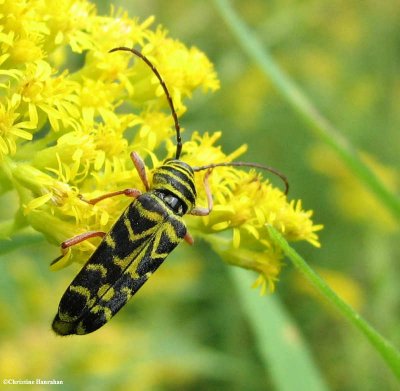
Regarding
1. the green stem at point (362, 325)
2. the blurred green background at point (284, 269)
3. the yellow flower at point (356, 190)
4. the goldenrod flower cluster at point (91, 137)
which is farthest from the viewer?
the yellow flower at point (356, 190)

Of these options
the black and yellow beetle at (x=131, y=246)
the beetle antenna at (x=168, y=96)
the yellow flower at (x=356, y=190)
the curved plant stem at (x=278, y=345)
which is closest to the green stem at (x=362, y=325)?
the black and yellow beetle at (x=131, y=246)

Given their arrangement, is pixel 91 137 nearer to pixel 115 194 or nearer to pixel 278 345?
pixel 115 194

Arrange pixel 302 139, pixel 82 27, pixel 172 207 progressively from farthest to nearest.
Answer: pixel 302 139
pixel 82 27
pixel 172 207

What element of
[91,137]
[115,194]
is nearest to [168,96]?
[91,137]

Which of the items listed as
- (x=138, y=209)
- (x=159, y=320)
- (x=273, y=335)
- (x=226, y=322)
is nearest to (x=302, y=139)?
(x=226, y=322)

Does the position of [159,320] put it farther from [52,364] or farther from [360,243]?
[360,243]

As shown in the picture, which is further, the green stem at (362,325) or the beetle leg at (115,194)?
the beetle leg at (115,194)

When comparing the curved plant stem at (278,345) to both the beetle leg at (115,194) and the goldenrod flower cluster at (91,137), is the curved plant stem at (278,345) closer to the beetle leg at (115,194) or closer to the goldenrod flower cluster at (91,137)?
the goldenrod flower cluster at (91,137)

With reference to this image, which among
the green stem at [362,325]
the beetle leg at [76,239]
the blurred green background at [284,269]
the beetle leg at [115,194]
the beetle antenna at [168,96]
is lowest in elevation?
the blurred green background at [284,269]
